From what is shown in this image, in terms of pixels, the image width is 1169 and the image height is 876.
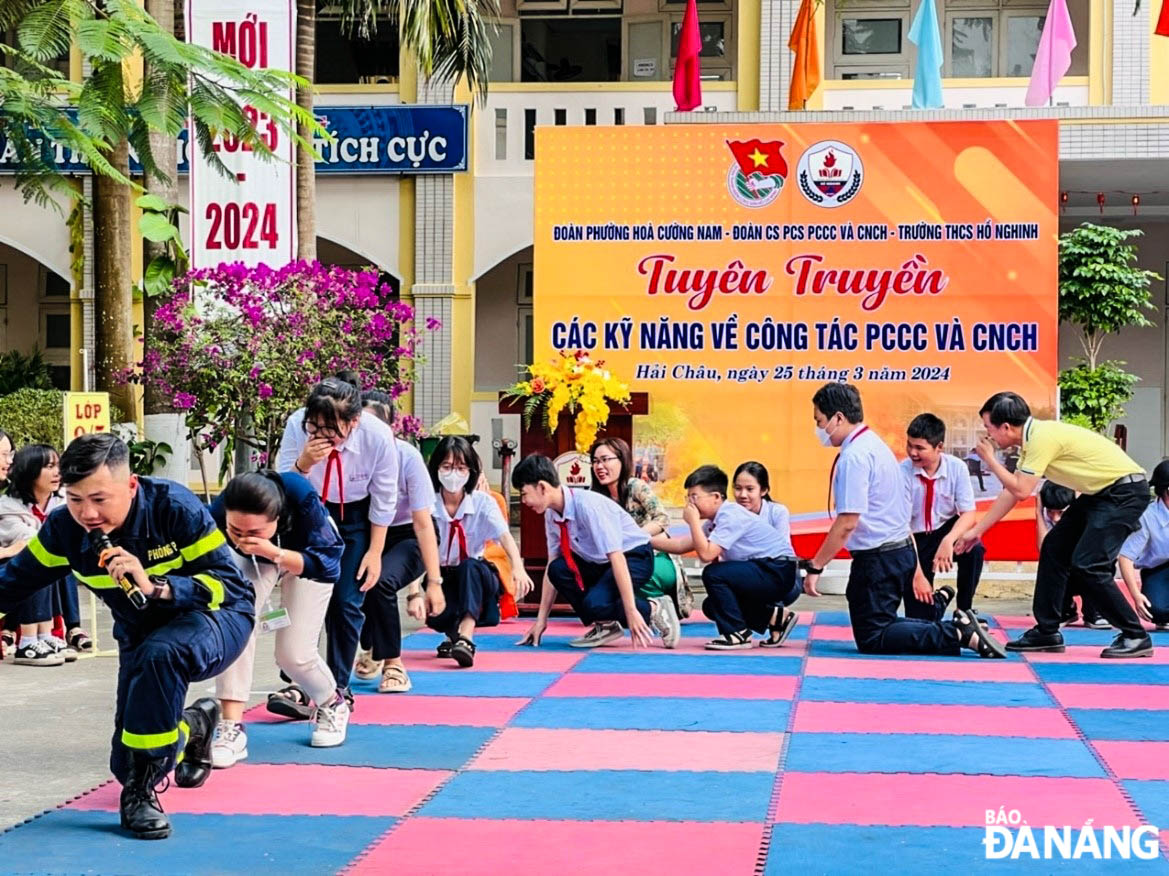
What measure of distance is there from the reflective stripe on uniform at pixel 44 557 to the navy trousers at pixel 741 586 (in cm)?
548

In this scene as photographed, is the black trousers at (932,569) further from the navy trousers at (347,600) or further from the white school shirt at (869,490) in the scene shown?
the navy trousers at (347,600)

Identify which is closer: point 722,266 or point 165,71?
point 165,71

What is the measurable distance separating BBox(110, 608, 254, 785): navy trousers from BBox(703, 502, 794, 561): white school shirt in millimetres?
5181

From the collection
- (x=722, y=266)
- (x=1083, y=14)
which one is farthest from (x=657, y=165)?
(x=1083, y=14)

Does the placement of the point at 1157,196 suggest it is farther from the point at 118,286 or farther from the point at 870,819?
the point at 870,819

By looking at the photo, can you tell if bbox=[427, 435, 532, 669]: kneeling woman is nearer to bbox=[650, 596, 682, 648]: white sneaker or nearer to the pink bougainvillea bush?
bbox=[650, 596, 682, 648]: white sneaker

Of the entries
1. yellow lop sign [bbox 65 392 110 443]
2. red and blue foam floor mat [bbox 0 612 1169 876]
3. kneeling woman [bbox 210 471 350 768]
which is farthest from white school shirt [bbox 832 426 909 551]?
yellow lop sign [bbox 65 392 110 443]

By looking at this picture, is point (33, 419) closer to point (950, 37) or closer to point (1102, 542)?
point (1102, 542)

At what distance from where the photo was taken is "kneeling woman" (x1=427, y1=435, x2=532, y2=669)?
401 inches

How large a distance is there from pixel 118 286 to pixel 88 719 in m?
7.13

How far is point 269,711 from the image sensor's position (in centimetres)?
830

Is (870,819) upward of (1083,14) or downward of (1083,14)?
downward

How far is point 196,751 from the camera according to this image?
6613 millimetres

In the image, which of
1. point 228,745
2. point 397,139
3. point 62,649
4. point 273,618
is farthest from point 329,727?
point 397,139
